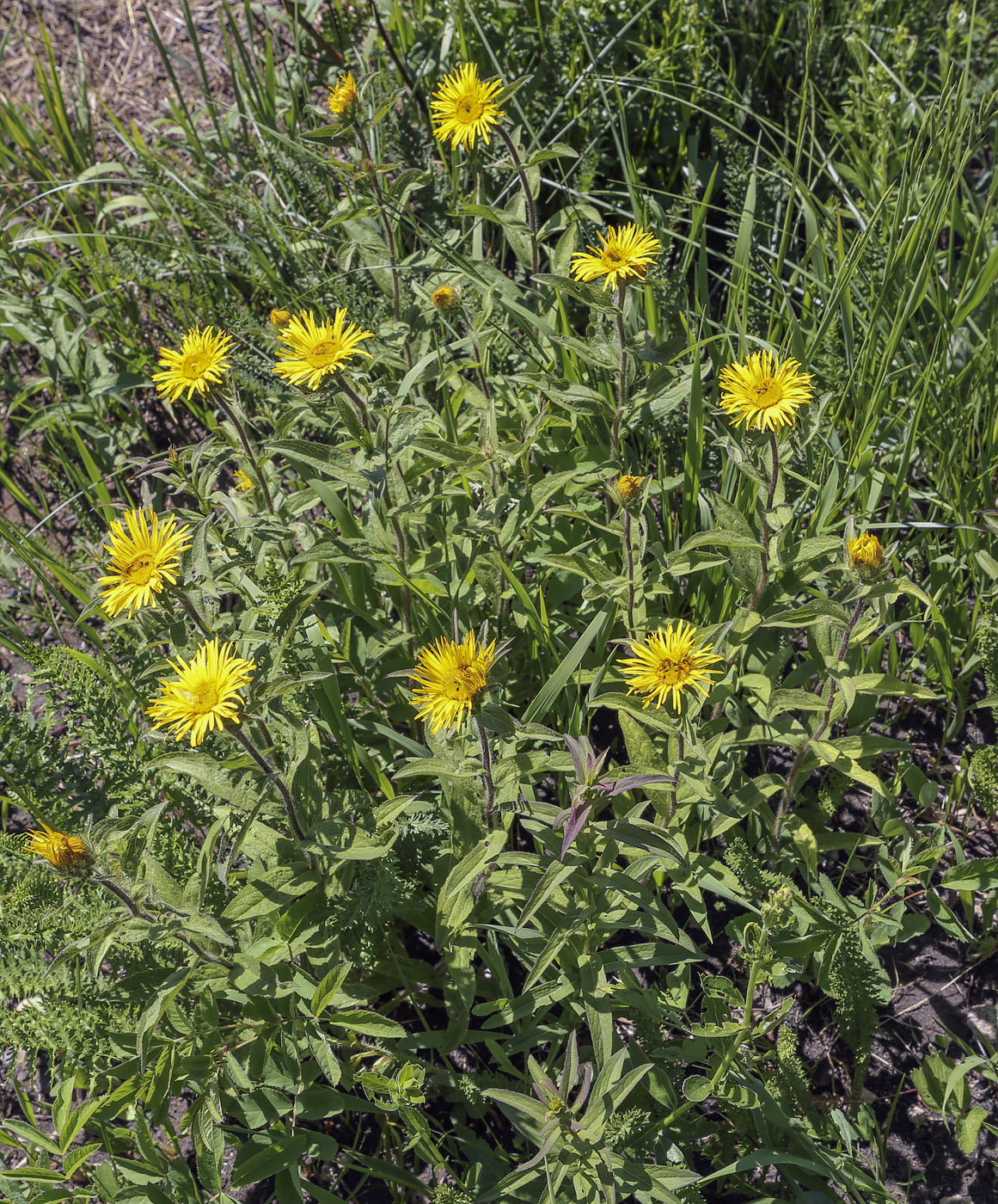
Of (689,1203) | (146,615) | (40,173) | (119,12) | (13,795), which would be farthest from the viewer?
(119,12)

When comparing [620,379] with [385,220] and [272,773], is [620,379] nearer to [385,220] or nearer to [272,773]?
[385,220]

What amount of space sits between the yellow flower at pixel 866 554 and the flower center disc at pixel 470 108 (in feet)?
4.76

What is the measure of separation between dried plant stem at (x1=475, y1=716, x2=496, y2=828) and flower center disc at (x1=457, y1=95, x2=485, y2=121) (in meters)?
1.58

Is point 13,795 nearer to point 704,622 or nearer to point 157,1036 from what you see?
point 157,1036

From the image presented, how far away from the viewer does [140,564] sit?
6.05ft

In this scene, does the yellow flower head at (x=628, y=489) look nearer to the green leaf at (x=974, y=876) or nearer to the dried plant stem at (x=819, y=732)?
the dried plant stem at (x=819, y=732)

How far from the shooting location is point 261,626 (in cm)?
220

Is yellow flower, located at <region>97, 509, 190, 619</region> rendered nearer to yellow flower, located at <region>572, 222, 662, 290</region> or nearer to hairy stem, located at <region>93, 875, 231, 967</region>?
hairy stem, located at <region>93, 875, 231, 967</region>

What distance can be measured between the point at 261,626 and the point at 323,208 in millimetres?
1661

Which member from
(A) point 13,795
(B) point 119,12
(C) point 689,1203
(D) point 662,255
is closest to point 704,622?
(D) point 662,255

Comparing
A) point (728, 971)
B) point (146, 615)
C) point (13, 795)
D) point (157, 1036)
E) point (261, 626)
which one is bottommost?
point (728, 971)

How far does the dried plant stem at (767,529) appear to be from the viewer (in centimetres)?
194

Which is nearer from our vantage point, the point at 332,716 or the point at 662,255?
the point at 332,716

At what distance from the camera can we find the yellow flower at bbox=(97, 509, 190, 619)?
1.80 metres
